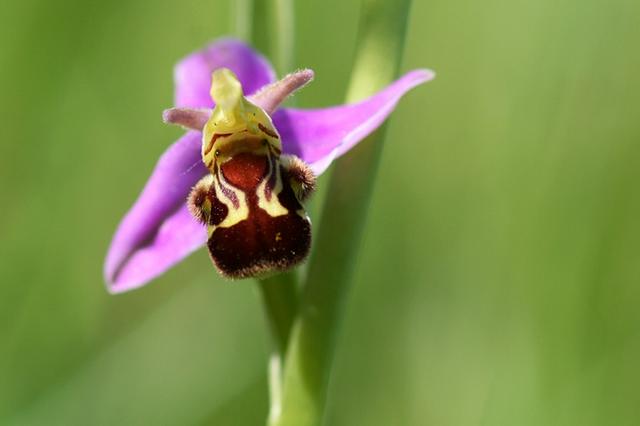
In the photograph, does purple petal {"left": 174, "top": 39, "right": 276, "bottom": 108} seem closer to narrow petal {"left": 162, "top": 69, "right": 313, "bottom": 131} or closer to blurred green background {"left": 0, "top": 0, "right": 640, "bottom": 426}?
narrow petal {"left": 162, "top": 69, "right": 313, "bottom": 131}

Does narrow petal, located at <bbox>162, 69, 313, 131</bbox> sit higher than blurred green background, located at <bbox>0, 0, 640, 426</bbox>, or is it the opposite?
narrow petal, located at <bbox>162, 69, 313, 131</bbox>

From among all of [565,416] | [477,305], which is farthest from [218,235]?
[477,305]

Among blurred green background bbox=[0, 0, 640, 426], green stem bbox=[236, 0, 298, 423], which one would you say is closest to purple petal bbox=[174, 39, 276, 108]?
green stem bbox=[236, 0, 298, 423]

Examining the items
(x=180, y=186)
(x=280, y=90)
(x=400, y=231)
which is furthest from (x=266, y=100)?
(x=400, y=231)

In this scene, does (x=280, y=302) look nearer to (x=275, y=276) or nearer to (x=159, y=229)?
(x=275, y=276)

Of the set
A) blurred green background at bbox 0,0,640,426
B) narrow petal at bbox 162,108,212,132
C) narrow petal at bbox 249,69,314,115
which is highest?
narrow petal at bbox 249,69,314,115

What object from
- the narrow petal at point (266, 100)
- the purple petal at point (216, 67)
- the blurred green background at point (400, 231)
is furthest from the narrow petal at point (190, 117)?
the blurred green background at point (400, 231)

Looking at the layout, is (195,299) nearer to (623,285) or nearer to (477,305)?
(477,305)
